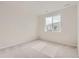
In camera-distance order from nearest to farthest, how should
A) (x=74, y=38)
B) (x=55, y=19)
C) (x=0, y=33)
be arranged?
(x=0, y=33) → (x=74, y=38) → (x=55, y=19)

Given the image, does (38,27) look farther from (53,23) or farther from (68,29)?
(68,29)

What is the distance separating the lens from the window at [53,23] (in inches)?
166

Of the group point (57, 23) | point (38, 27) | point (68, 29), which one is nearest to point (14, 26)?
point (38, 27)

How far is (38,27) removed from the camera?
509cm

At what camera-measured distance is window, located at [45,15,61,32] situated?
422 cm

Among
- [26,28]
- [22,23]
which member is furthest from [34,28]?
[22,23]

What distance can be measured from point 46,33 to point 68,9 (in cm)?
193

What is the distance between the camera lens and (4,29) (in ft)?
10.7

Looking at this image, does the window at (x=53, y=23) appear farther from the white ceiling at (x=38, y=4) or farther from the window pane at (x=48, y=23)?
the white ceiling at (x=38, y=4)

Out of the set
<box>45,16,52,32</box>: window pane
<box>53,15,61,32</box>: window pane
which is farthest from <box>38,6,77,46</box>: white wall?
<box>45,16,52,32</box>: window pane

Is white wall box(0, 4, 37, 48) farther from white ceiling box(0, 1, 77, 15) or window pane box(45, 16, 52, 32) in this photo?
window pane box(45, 16, 52, 32)

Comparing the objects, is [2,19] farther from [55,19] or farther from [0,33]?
[55,19]

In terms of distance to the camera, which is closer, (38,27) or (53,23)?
(53,23)

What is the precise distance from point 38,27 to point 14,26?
1846mm
